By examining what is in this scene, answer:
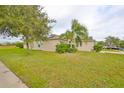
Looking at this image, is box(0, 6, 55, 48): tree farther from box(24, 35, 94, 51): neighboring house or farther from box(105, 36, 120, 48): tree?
box(105, 36, 120, 48): tree

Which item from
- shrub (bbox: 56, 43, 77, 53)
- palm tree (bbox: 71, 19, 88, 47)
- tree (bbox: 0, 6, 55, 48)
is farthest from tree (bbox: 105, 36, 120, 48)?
tree (bbox: 0, 6, 55, 48)

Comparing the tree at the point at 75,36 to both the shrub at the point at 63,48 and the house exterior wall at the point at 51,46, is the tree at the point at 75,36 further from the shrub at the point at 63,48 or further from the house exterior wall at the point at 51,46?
the house exterior wall at the point at 51,46

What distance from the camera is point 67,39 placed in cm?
2458

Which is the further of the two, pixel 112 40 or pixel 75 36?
pixel 75 36

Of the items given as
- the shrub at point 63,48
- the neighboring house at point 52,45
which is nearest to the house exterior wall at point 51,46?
the neighboring house at point 52,45

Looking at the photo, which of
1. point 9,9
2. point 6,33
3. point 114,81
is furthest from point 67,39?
point 114,81

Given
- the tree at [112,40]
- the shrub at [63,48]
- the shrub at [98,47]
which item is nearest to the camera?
the tree at [112,40]

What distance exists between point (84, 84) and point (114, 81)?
45.4 inches

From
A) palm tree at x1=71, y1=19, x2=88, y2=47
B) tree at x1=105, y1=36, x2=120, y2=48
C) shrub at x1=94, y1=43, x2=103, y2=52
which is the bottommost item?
shrub at x1=94, y1=43, x2=103, y2=52

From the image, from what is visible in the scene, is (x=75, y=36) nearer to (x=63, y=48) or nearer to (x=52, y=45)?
(x=63, y=48)

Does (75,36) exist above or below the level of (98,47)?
above

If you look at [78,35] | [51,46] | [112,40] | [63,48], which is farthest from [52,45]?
[112,40]

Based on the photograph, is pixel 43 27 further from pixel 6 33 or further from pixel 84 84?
pixel 84 84

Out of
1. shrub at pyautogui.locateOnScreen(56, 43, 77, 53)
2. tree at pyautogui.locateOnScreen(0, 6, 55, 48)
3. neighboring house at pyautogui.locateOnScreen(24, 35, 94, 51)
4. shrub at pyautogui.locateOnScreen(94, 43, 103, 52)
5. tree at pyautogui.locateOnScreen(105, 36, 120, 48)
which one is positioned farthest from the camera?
neighboring house at pyautogui.locateOnScreen(24, 35, 94, 51)
